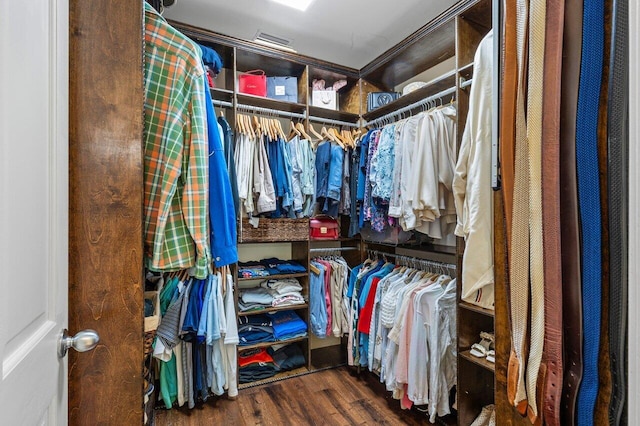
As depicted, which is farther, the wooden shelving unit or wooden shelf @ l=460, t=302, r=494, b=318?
the wooden shelving unit

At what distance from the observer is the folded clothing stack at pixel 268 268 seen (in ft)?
7.59

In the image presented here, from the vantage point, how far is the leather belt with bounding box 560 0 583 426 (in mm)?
539

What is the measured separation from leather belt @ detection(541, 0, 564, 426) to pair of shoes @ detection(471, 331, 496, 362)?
3.81ft

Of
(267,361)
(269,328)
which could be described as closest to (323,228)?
(269,328)

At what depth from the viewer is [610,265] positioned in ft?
1.63

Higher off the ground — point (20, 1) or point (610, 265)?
point (20, 1)

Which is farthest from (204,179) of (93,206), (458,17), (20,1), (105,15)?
(458,17)

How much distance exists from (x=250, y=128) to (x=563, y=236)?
80.1 inches

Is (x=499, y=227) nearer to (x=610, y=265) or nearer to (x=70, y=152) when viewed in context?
(x=610, y=265)

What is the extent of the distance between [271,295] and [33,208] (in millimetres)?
1952

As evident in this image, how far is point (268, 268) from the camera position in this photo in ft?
8.04

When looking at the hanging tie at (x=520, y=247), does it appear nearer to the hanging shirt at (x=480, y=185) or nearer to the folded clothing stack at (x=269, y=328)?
the hanging shirt at (x=480, y=185)

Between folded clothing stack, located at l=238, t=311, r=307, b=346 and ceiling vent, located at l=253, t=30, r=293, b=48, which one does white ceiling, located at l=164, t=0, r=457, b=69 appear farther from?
folded clothing stack, located at l=238, t=311, r=307, b=346

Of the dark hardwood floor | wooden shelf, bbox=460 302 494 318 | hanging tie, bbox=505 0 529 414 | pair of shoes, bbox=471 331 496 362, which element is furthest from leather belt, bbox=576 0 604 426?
the dark hardwood floor
